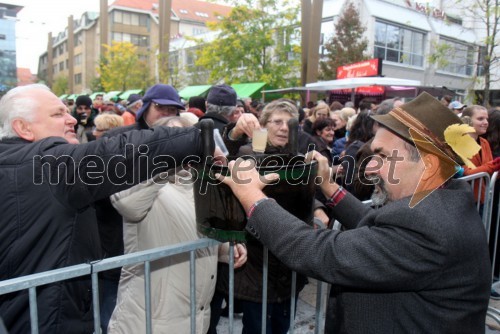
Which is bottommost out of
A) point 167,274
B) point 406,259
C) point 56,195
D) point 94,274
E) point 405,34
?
point 167,274

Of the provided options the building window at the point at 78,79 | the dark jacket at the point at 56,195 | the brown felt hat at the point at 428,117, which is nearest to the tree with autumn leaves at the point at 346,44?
the brown felt hat at the point at 428,117

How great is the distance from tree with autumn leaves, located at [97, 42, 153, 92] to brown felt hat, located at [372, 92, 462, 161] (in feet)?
138

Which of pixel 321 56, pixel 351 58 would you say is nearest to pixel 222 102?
pixel 351 58

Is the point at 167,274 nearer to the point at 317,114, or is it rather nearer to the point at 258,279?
the point at 258,279

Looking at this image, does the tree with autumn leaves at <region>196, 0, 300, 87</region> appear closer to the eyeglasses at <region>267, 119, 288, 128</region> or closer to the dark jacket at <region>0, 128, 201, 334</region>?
the eyeglasses at <region>267, 119, 288, 128</region>

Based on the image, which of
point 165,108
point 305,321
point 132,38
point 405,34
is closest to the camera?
point 305,321

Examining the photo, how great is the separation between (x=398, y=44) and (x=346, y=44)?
208 inches

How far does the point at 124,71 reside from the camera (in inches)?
1629

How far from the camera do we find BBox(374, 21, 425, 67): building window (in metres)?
27.1

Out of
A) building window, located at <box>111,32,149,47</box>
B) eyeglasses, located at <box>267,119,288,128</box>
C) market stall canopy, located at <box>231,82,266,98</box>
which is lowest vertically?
eyeglasses, located at <box>267,119,288,128</box>

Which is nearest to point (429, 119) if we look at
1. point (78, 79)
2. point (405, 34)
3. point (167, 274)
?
point (167, 274)

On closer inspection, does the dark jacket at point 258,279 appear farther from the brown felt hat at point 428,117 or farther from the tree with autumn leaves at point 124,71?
the tree with autumn leaves at point 124,71

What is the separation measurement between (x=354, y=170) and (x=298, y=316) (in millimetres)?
1459

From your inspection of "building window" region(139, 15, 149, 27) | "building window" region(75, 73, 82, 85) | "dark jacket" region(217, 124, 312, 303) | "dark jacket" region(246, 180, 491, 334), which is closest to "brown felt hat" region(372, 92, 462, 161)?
"dark jacket" region(246, 180, 491, 334)
